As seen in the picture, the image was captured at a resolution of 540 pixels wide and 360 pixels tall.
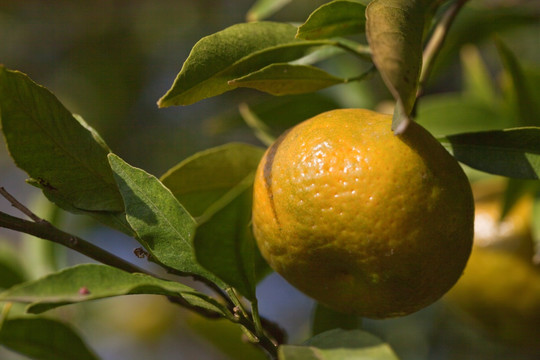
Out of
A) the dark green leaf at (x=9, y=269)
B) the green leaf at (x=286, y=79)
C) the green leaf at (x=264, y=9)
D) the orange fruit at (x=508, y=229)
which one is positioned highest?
the green leaf at (x=286, y=79)

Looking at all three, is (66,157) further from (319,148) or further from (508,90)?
(508,90)

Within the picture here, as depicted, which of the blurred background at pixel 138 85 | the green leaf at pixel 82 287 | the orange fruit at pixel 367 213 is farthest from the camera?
the blurred background at pixel 138 85

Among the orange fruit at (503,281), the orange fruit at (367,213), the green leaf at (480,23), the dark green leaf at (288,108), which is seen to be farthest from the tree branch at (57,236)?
the green leaf at (480,23)

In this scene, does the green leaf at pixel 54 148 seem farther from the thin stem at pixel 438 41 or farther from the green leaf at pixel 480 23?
the green leaf at pixel 480 23

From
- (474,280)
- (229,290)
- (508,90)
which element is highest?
(229,290)

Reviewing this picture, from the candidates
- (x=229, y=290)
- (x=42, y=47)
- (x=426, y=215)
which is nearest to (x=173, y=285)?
(x=229, y=290)

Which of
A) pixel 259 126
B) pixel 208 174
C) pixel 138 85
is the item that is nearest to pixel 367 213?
pixel 208 174

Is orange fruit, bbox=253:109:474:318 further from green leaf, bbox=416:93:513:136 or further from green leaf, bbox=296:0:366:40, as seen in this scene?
green leaf, bbox=416:93:513:136
